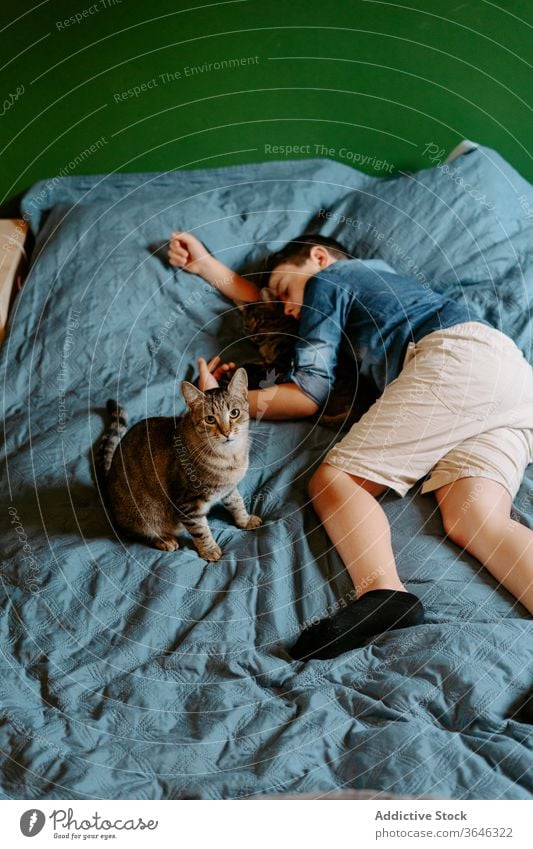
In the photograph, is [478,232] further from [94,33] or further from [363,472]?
[94,33]

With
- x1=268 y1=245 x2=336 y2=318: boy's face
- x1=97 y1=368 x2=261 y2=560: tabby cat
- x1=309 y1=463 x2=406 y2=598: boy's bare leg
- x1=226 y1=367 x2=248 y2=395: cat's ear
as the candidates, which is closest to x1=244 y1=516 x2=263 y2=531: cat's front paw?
x1=97 y1=368 x2=261 y2=560: tabby cat

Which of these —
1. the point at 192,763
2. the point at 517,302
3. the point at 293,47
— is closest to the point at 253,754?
the point at 192,763

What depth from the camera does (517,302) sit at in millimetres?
1893

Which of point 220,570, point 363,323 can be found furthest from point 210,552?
point 363,323

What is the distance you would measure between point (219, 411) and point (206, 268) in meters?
0.68

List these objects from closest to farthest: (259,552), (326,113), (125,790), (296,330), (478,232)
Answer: (125,790) < (259,552) < (296,330) < (478,232) < (326,113)

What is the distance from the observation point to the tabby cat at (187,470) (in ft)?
4.73

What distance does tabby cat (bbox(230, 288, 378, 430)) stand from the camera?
1728 millimetres

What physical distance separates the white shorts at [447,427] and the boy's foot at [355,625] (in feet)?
0.97

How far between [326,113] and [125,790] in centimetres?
178

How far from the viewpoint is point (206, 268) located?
1.99 metres

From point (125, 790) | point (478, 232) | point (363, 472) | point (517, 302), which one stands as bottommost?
point (125, 790)

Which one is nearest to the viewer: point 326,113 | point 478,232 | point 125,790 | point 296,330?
point 125,790

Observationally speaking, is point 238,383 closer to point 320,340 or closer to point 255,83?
point 320,340
